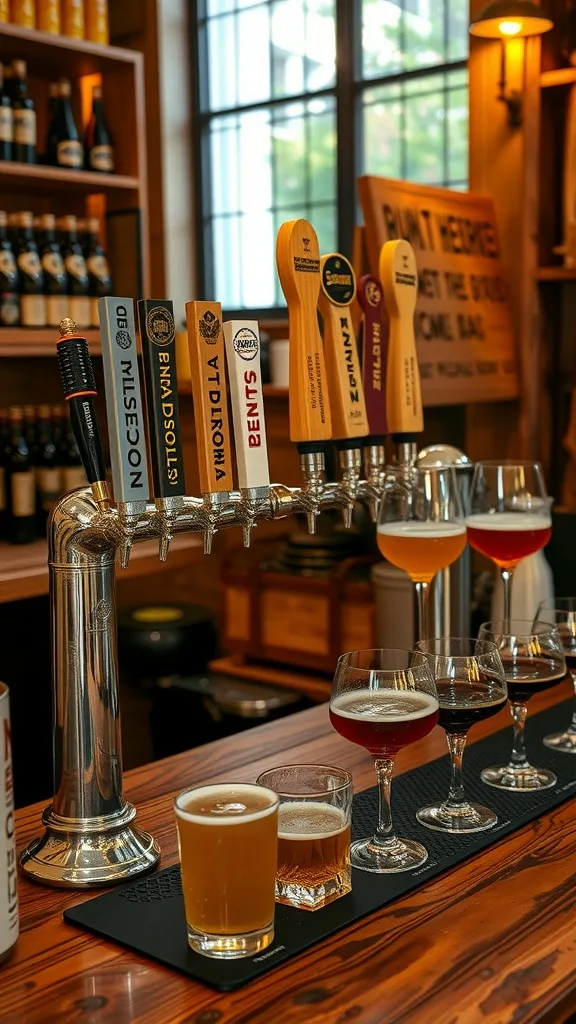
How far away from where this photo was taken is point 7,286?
2967mm

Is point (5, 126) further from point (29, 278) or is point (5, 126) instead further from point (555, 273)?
point (555, 273)

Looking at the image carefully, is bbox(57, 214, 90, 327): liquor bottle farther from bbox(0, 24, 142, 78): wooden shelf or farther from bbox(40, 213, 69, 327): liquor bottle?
bbox(0, 24, 142, 78): wooden shelf

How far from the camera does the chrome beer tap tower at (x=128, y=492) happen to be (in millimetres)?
957

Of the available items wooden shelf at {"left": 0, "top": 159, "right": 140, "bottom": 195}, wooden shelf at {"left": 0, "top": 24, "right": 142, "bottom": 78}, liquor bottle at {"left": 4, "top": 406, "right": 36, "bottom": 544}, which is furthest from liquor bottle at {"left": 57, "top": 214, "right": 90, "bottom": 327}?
wooden shelf at {"left": 0, "top": 24, "right": 142, "bottom": 78}

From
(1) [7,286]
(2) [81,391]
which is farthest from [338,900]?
(1) [7,286]

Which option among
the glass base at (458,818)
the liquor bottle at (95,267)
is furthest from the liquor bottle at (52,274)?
the glass base at (458,818)

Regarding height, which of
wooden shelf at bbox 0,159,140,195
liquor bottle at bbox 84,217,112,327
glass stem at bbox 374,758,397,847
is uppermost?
wooden shelf at bbox 0,159,140,195

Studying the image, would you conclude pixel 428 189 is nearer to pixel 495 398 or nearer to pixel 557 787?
pixel 495 398

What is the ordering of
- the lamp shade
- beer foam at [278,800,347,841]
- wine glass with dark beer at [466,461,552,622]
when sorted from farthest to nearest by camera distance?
the lamp shade
wine glass with dark beer at [466,461,552,622]
beer foam at [278,800,347,841]

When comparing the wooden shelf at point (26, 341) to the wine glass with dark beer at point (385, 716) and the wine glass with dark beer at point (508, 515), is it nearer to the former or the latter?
the wine glass with dark beer at point (508, 515)

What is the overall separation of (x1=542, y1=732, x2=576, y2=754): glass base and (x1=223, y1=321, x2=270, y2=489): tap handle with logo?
56 centimetres

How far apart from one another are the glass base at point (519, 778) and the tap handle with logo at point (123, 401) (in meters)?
0.54

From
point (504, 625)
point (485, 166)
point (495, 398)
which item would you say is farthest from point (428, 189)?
point (504, 625)

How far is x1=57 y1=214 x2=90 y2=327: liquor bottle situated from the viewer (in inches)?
123
